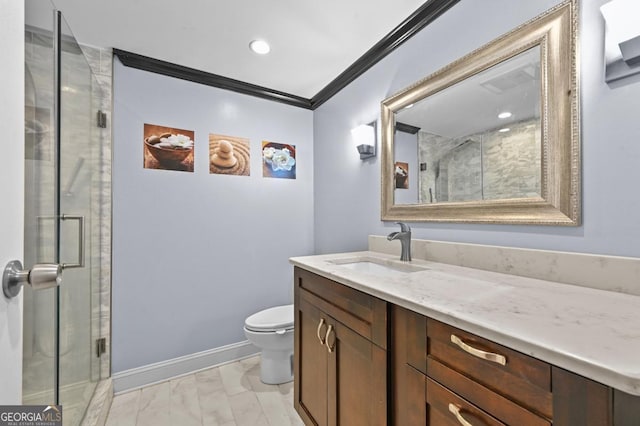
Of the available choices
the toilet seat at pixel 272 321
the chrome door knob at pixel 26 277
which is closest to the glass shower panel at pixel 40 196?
the chrome door knob at pixel 26 277

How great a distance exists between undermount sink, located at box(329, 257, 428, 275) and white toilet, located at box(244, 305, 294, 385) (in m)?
0.62

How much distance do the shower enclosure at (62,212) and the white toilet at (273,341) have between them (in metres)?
0.92

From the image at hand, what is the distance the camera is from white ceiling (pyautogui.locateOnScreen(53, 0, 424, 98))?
1.52 metres

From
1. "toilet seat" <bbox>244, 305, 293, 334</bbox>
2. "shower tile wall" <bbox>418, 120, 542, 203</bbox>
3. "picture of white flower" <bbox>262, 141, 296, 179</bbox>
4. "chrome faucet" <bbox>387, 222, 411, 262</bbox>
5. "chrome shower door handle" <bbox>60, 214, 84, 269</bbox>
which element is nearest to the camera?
"shower tile wall" <bbox>418, 120, 542, 203</bbox>

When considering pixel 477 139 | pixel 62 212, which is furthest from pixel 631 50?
pixel 62 212

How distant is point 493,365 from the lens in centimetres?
60

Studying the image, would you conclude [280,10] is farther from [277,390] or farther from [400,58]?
[277,390]

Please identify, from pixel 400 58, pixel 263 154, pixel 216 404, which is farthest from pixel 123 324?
pixel 400 58

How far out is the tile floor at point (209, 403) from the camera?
156 centimetres

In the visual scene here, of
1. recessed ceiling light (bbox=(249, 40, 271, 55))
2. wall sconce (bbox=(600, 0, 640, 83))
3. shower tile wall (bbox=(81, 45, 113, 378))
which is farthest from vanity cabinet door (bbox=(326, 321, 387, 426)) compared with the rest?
recessed ceiling light (bbox=(249, 40, 271, 55))

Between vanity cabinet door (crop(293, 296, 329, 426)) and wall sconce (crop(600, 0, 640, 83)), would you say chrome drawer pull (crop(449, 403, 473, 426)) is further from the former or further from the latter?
wall sconce (crop(600, 0, 640, 83))

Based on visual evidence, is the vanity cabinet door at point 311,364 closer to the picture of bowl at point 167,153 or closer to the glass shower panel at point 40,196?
the glass shower panel at point 40,196

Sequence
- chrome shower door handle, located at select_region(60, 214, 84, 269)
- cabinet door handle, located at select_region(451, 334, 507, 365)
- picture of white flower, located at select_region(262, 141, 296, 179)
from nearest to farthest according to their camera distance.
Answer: cabinet door handle, located at select_region(451, 334, 507, 365), chrome shower door handle, located at select_region(60, 214, 84, 269), picture of white flower, located at select_region(262, 141, 296, 179)

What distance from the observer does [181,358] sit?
2023 millimetres
